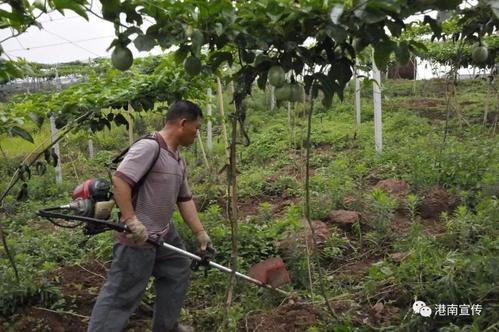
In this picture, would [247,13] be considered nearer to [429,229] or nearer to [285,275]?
[285,275]

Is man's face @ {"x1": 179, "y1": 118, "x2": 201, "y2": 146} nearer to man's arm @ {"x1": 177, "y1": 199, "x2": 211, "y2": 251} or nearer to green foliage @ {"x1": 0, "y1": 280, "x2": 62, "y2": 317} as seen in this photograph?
man's arm @ {"x1": 177, "y1": 199, "x2": 211, "y2": 251}

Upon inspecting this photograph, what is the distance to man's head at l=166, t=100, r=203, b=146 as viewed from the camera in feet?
9.30

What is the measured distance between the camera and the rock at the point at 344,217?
4582 mm

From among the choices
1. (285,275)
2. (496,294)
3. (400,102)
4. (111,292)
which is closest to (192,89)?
(285,275)

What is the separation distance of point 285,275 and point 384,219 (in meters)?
1.23

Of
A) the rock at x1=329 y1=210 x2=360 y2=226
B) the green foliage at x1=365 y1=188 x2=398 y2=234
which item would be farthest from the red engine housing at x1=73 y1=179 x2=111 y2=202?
the rock at x1=329 y1=210 x2=360 y2=226

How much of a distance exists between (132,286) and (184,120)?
931 mm

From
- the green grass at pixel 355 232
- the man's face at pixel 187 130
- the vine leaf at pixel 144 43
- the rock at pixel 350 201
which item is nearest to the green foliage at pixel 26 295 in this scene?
the green grass at pixel 355 232

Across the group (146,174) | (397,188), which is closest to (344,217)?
(397,188)

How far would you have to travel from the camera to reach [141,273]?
279 centimetres

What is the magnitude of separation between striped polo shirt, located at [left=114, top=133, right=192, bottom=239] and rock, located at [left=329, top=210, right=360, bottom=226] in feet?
6.92

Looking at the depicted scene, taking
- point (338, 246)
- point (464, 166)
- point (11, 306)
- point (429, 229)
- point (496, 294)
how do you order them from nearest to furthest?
point (496, 294)
point (11, 306)
point (338, 246)
point (429, 229)
point (464, 166)

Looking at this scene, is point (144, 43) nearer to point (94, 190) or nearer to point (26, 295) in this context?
point (94, 190)

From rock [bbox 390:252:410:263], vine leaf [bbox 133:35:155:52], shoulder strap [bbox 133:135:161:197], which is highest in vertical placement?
vine leaf [bbox 133:35:155:52]
